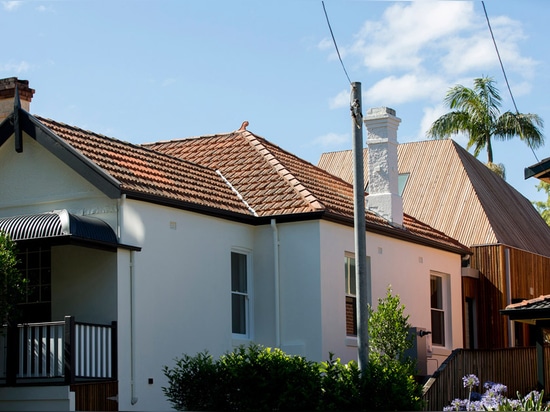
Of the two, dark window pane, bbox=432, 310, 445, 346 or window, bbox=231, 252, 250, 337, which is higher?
window, bbox=231, 252, 250, 337

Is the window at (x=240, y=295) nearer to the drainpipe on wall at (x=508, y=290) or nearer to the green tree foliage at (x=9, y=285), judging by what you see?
the green tree foliage at (x=9, y=285)

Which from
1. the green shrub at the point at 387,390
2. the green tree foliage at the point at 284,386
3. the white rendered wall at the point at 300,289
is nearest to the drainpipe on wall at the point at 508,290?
the white rendered wall at the point at 300,289

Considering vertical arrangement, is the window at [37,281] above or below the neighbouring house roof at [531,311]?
above

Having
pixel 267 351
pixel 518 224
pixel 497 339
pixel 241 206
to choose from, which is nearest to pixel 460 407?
pixel 267 351

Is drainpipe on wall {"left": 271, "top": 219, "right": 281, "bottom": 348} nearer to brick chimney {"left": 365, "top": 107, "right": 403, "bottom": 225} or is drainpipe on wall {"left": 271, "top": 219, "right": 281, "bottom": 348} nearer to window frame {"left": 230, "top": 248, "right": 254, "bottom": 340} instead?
window frame {"left": 230, "top": 248, "right": 254, "bottom": 340}

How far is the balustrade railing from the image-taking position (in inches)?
604

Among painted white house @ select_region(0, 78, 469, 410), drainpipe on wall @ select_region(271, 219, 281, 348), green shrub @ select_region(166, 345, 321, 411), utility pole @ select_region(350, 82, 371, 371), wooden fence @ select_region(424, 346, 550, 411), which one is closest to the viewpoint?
utility pole @ select_region(350, 82, 371, 371)

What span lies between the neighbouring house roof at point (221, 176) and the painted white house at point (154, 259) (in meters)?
0.05

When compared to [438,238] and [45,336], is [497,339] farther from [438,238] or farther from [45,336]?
[45,336]

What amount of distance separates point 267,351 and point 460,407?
13.1ft

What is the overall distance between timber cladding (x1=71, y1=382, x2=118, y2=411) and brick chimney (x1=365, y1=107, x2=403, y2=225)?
9.33 m

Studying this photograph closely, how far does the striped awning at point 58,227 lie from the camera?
15844mm

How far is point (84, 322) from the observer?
1648 centimetres

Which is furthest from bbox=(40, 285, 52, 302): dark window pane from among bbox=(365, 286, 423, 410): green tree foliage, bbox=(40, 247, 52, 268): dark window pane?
bbox=(365, 286, 423, 410): green tree foliage
